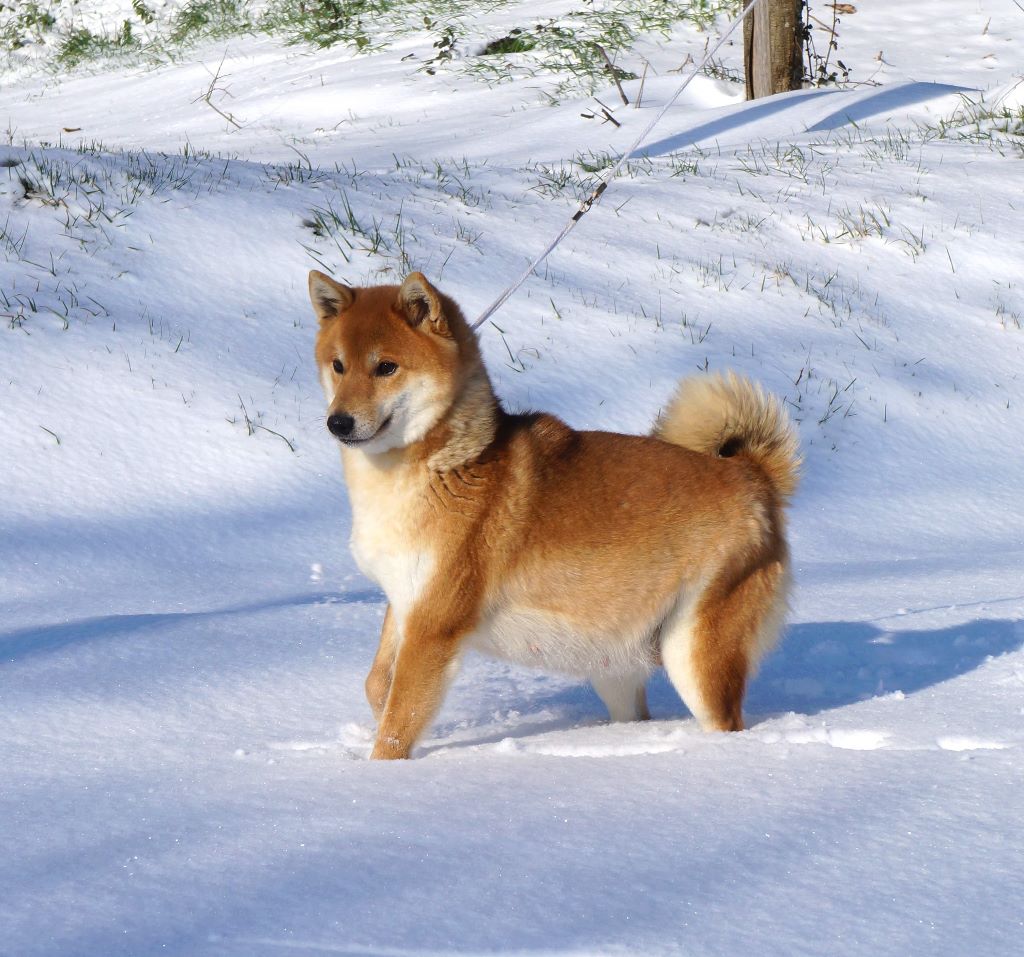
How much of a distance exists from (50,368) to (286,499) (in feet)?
4.37

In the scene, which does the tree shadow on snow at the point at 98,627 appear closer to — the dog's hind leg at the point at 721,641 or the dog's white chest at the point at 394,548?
the dog's white chest at the point at 394,548

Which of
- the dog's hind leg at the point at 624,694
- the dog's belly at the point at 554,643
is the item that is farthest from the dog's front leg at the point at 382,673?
the dog's hind leg at the point at 624,694

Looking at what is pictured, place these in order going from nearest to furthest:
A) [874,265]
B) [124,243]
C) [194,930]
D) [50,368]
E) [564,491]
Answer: [194,930], [564,491], [50,368], [124,243], [874,265]

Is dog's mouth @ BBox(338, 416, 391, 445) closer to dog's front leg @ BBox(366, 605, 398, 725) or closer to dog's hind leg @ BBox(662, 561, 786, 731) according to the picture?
dog's front leg @ BBox(366, 605, 398, 725)

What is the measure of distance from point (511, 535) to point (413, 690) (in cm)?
48

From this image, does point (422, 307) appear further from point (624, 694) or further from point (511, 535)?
point (624, 694)

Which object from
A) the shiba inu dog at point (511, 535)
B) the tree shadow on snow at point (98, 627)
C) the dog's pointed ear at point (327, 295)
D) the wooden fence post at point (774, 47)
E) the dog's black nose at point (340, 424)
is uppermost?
the dog's pointed ear at point (327, 295)

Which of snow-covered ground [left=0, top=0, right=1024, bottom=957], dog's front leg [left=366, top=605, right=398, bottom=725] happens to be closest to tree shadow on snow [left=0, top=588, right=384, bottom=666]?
snow-covered ground [left=0, top=0, right=1024, bottom=957]

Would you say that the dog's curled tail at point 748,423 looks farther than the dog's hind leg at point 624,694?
Yes

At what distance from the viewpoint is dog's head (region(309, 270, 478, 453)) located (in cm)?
304

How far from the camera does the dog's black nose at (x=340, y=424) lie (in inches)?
116

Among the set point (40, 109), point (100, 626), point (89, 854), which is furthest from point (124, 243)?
point (40, 109)

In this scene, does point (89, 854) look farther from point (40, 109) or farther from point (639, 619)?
point (40, 109)

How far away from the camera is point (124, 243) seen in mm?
6180
